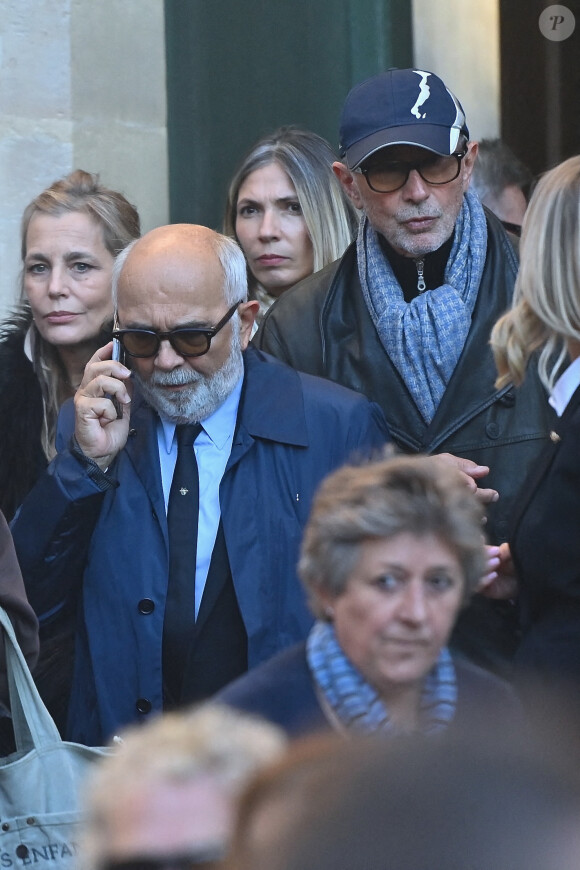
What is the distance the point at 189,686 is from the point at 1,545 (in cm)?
51

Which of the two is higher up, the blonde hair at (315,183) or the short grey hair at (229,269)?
the blonde hair at (315,183)

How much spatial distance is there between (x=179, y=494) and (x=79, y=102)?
2.86 m

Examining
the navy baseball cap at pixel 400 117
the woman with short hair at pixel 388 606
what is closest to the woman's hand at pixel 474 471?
the navy baseball cap at pixel 400 117

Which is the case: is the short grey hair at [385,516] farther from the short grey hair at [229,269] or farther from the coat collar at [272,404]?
the short grey hair at [229,269]

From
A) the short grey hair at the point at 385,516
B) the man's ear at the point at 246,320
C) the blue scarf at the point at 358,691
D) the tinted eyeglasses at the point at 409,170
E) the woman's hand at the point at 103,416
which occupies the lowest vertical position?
the blue scarf at the point at 358,691

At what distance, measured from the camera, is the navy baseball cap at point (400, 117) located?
12.6 feet

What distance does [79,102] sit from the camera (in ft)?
19.4

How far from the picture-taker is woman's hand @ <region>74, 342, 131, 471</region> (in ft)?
11.7

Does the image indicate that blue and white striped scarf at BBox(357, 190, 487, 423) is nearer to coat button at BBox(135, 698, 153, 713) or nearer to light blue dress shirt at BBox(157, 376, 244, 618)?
light blue dress shirt at BBox(157, 376, 244, 618)

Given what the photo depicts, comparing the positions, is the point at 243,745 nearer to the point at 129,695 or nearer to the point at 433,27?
the point at 129,695

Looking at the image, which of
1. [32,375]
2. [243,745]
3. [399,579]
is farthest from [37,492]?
[243,745]

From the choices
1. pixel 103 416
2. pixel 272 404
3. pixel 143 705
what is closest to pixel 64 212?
pixel 103 416

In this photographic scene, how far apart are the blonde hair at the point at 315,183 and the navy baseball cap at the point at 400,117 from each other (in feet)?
2.13

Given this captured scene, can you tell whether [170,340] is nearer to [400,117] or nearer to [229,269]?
[229,269]
